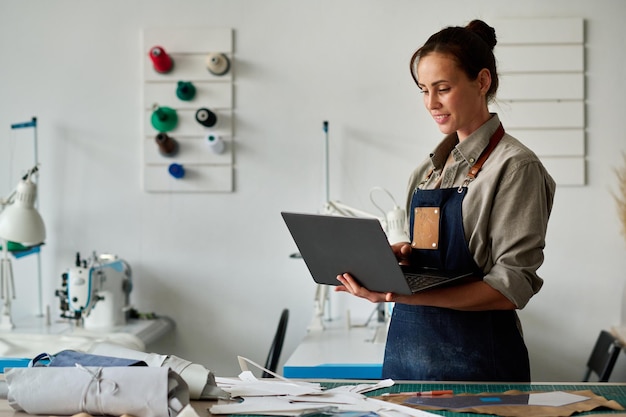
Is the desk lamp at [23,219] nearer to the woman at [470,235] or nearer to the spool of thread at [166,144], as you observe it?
the spool of thread at [166,144]

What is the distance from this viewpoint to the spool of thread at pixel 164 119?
4016mm

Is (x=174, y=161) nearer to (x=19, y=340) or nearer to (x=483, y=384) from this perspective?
(x=19, y=340)

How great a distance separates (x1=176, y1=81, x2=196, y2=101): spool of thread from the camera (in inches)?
157

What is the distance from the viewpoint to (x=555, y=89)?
3.96m

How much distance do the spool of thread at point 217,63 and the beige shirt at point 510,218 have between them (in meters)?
2.20

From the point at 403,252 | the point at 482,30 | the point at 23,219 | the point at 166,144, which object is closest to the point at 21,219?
the point at 23,219

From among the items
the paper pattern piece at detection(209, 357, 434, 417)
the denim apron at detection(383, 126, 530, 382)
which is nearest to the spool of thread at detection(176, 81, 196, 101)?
the denim apron at detection(383, 126, 530, 382)

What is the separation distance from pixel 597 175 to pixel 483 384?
2462 millimetres

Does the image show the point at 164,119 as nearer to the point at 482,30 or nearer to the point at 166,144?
the point at 166,144

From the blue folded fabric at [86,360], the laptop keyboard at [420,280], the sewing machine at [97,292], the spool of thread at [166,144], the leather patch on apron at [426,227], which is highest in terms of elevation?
the spool of thread at [166,144]

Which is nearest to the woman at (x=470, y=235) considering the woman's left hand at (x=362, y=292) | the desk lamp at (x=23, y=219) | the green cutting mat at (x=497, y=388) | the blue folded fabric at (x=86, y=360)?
the woman's left hand at (x=362, y=292)

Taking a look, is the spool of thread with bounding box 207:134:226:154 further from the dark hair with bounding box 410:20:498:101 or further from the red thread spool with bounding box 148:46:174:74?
the dark hair with bounding box 410:20:498:101

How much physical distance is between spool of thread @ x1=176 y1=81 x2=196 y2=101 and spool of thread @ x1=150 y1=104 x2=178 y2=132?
91mm

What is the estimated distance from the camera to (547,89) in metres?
3.96
